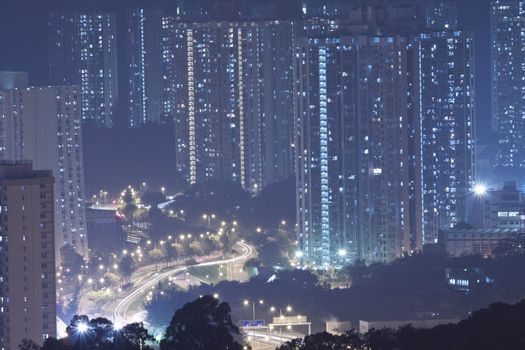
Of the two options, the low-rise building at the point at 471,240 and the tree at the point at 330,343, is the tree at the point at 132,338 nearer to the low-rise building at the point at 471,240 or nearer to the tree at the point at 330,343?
the tree at the point at 330,343

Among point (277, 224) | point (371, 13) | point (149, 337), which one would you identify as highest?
point (371, 13)

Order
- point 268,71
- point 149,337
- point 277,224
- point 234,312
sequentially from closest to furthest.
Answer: point 149,337 < point 234,312 < point 277,224 < point 268,71

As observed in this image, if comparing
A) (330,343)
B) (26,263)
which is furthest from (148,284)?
(330,343)

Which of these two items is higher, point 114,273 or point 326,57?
point 326,57

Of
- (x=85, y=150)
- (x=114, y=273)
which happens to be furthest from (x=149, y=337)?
(x=85, y=150)

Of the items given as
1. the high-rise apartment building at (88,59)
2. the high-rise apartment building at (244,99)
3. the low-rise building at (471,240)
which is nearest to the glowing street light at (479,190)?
the low-rise building at (471,240)

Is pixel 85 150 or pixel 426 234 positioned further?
pixel 85 150

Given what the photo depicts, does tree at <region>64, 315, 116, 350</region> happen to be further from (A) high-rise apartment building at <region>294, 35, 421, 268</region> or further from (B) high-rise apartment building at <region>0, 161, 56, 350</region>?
(A) high-rise apartment building at <region>294, 35, 421, 268</region>

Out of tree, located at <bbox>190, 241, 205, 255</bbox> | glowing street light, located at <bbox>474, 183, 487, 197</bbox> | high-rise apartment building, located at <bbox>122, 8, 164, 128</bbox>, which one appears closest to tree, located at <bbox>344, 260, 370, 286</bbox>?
tree, located at <bbox>190, 241, 205, 255</bbox>

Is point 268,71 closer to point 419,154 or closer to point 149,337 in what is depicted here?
point 419,154
